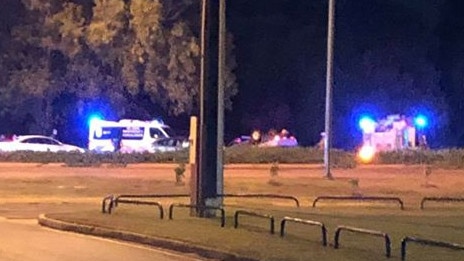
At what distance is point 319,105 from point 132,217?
166ft

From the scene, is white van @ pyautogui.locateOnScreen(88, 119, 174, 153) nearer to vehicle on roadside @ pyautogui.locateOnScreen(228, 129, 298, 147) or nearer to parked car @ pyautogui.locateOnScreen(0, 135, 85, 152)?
parked car @ pyautogui.locateOnScreen(0, 135, 85, 152)

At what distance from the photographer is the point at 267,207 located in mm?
30781

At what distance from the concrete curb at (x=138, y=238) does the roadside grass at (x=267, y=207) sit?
0.23 metres

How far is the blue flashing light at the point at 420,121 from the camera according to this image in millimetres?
71494

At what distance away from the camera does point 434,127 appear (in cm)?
7838

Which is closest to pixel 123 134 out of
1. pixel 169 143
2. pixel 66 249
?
pixel 169 143

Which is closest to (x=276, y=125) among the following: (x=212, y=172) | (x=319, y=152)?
(x=319, y=152)

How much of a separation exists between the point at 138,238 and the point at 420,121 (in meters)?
53.0

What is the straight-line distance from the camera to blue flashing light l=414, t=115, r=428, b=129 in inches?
2815

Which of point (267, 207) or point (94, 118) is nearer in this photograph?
point (267, 207)

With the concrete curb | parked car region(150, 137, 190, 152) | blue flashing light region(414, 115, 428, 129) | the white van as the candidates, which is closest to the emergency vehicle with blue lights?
blue flashing light region(414, 115, 428, 129)

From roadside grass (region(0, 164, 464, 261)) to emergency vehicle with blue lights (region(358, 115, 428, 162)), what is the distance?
13.0 m

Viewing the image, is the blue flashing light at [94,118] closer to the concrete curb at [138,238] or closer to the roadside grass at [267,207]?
the roadside grass at [267,207]

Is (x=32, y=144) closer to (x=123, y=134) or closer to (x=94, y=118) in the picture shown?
(x=94, y=118)
